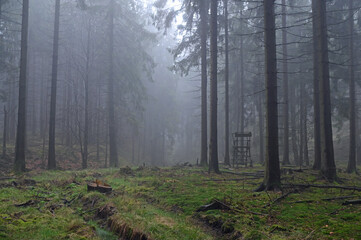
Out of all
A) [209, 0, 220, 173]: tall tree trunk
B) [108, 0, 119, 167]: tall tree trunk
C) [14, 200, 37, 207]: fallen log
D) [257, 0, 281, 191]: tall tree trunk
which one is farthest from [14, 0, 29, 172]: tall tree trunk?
[257, 0, 281, 191]: tall tree trunk

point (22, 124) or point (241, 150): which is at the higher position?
point (22, 124)

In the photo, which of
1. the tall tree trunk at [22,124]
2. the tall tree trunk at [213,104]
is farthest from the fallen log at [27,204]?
the tall tree trunk at [213,104]

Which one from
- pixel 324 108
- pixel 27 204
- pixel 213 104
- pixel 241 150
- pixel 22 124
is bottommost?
pixel 27 204

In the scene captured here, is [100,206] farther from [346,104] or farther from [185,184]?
[346,104]

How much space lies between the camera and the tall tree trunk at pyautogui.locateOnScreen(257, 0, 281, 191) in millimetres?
8273

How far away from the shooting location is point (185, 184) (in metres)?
10.1

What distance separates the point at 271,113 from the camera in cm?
850

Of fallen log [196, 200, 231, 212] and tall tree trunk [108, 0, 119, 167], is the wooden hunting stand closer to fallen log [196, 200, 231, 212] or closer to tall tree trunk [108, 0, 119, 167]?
tall tree trunk [108, 0, 119, 167]

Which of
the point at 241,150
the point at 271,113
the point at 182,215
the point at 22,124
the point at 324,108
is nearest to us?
the point at 182,215

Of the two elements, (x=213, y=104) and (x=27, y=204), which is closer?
(x=27, y=204)

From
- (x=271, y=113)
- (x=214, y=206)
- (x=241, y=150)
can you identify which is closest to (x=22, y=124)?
(x=214, y=206)

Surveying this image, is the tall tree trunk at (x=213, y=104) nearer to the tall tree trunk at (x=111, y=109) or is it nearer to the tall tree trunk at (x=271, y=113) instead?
the tall tree trunk at (x=271, y=113)

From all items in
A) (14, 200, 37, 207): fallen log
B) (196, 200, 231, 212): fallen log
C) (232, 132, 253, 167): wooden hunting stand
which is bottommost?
(14, 200, 37, 207): fallen log

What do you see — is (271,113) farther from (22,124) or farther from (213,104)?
(22,124)
